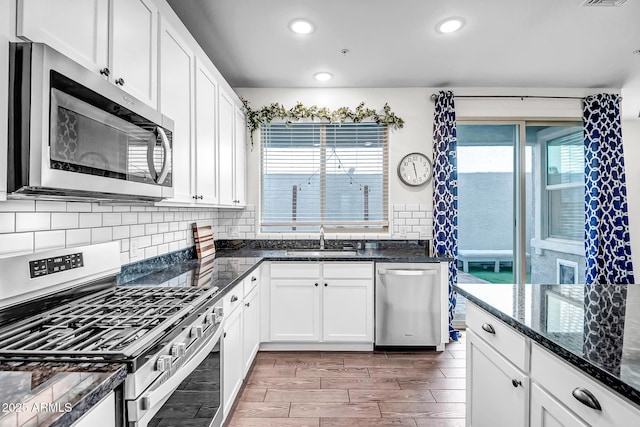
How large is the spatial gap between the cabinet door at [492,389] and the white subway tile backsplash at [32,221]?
197 cm

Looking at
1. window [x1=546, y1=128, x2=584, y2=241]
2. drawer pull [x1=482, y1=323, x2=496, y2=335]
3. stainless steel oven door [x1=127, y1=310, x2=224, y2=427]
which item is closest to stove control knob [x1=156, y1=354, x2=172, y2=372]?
stainless steel oven door [x1=127, y1=310, x2=224, y2=427]

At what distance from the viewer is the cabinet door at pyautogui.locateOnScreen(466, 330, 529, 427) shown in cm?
127

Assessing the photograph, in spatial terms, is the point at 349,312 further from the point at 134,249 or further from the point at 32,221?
the point at 32,221

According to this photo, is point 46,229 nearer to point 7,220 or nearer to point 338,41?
point 7,220

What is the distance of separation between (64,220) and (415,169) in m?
3.09

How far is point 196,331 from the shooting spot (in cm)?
140

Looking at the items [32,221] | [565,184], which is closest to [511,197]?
[565,184]

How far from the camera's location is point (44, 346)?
0.97m

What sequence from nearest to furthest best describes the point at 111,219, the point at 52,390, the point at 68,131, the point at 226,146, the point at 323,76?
the point at 52,390, the point at 68,131, the point at 111,219, the point at 226,146, the point at 323,76

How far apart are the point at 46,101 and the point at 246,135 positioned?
9.10 ft

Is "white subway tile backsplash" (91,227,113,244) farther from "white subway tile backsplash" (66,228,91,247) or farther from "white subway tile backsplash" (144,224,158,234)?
"white subway tile backsplash" (144,224,158,234)

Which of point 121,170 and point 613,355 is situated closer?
point 613,355

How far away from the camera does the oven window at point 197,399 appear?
1183mm

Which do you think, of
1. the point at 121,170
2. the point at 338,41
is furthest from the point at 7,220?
the point at 338,41
